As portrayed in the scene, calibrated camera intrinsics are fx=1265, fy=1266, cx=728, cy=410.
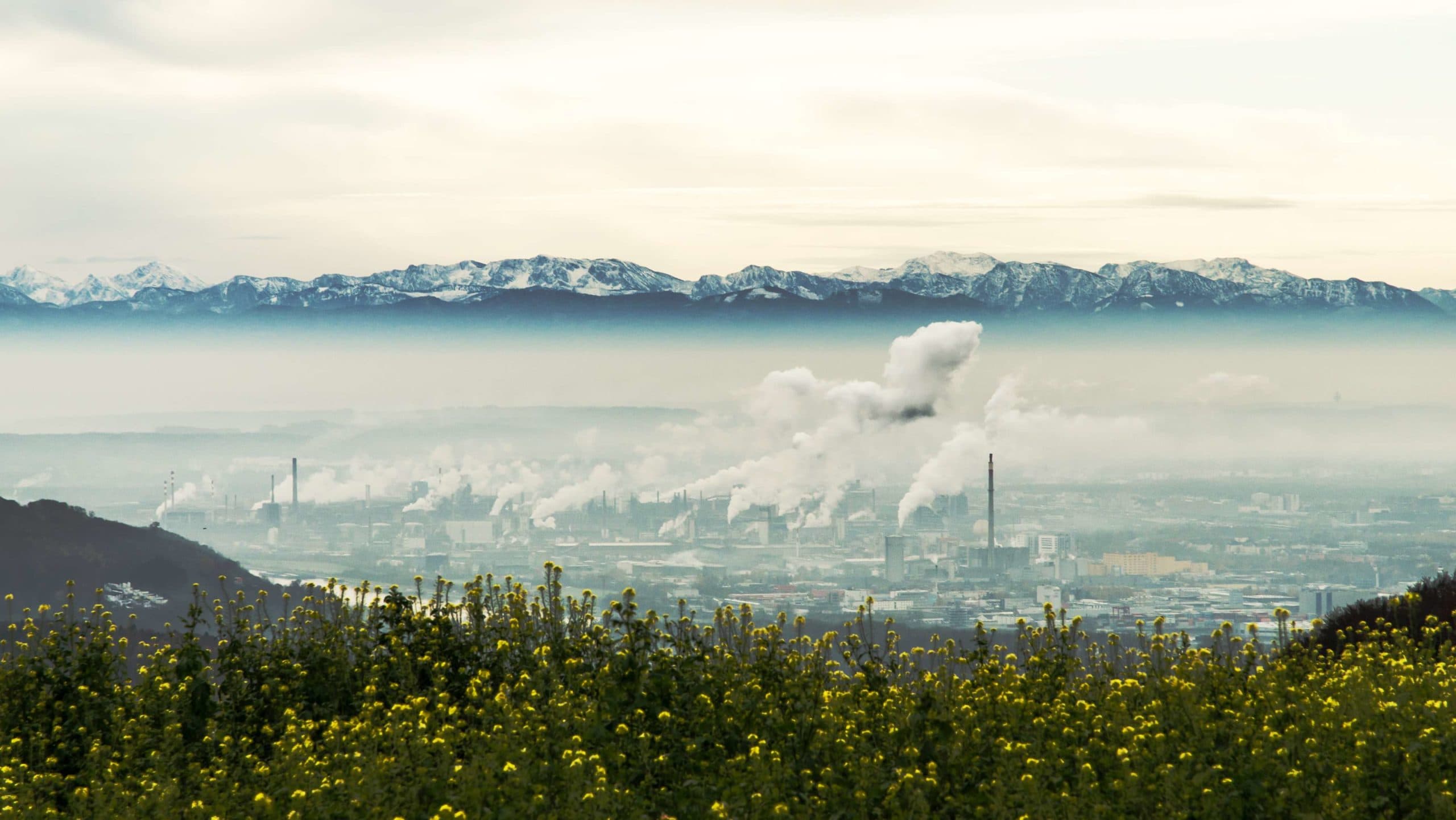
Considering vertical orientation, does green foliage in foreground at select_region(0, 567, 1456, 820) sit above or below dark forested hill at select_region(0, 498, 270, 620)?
above

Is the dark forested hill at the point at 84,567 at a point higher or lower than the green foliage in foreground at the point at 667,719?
lower

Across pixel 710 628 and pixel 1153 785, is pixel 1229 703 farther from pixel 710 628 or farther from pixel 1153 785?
pixel 710 628

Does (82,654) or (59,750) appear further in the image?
(82,654)

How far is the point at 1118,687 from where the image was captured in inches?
401

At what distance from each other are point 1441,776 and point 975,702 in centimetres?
316

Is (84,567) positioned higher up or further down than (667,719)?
further down

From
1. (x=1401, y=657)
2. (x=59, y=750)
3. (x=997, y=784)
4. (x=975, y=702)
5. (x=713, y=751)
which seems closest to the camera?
(x=997, y=784)

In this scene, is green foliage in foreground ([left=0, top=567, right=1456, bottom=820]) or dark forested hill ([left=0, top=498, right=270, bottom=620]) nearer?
green foliage in foreground ([left=0, top=567, right=1456, bottom=820])

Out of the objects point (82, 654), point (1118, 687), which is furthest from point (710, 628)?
point (82, 654)

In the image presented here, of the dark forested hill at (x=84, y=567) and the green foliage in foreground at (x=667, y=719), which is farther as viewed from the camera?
the dark forested hill at (x=84, y=567)

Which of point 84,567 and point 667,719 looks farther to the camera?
point 84,567

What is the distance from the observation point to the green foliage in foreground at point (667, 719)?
805cm

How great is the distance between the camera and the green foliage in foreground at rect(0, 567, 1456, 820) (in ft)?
26.4

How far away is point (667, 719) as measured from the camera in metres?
9.12
